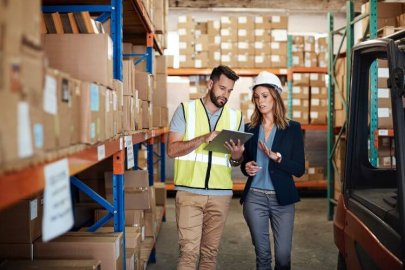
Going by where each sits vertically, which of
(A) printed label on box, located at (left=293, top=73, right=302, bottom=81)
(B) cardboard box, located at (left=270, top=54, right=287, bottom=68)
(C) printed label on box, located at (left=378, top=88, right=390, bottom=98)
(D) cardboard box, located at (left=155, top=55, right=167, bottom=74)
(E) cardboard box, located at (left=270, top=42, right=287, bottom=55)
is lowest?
(C) printed label on box, located at (left=378, top=88, right=390, bottom=98)

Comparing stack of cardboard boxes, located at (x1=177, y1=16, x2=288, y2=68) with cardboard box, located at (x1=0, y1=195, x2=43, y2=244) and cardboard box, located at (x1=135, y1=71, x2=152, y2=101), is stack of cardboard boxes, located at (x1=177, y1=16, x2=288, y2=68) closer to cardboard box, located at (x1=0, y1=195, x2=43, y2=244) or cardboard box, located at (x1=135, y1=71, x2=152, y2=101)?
cardboard box, located at (x1=135, y1=71, x2=152, y2=101)

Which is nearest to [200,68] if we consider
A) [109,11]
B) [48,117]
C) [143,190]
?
[143,190]

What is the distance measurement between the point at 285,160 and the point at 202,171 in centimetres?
61

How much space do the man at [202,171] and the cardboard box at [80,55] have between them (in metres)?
1.17

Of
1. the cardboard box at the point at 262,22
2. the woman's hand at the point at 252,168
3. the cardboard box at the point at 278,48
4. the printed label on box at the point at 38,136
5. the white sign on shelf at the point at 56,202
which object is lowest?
the woman's hand at the point at 252,168

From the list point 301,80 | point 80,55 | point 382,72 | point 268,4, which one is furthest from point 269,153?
point 268,4

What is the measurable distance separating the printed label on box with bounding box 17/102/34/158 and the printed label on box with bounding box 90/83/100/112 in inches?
25.8

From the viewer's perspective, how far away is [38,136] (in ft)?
4.06

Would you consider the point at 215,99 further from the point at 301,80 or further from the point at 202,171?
the point at 301,80

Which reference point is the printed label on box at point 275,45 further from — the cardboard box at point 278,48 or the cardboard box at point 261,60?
the cardboard box at point 261,60

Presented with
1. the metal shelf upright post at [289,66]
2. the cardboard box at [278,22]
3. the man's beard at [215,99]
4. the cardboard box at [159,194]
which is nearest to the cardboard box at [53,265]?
the man's beard at [215,99]

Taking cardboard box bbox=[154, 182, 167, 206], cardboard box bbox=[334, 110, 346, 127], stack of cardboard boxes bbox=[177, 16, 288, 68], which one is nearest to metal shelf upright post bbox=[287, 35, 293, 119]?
stack of cardboard boxes bbox=[177, 16, 288, 68]

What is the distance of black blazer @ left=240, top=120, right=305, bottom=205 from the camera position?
10.3 ft

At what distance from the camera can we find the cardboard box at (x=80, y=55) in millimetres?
2080
